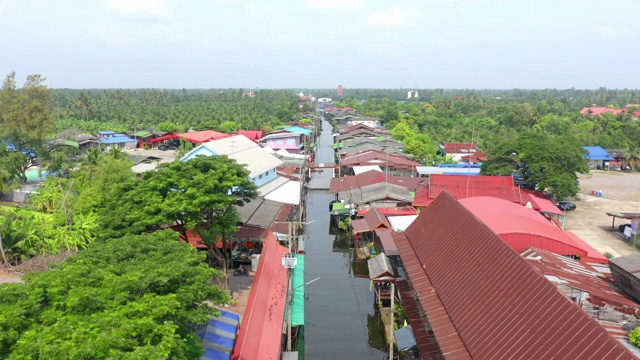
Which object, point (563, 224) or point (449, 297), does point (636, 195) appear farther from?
point (449, 297)

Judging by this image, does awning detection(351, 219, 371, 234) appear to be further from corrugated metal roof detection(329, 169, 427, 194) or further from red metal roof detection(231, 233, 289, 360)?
red metal roof detection(231, 233, 289, 360)

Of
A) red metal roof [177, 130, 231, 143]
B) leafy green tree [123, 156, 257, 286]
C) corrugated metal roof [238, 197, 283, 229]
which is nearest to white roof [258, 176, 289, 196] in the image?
corrugated metal roof [238, 197, 283, 229]

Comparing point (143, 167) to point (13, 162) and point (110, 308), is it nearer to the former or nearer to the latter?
point (13, 162)

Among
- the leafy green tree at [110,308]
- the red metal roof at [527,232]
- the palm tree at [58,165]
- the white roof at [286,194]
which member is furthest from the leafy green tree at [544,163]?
the palm tree at [58,165]

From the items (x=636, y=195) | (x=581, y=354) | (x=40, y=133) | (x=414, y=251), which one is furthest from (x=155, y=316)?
(x=636, y=195)

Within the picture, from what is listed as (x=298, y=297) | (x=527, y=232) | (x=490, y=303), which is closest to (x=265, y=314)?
(x=298, y=297)

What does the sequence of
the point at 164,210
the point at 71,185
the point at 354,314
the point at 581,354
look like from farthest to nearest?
the point at 71,185 → the point at 354,314 → the point at 164,210 → the point at 581,354
